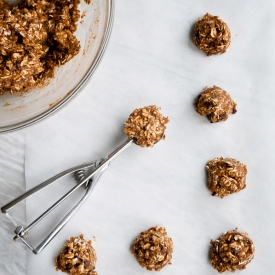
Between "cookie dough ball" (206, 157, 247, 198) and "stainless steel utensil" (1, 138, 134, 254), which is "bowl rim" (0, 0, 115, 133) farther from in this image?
"cookie dough ball" (206, 157, 247, 198)

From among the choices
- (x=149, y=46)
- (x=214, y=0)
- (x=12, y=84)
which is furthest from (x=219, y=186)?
(x=12, y=84)

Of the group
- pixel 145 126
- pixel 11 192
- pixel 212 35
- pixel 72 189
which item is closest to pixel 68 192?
pixel 72 189

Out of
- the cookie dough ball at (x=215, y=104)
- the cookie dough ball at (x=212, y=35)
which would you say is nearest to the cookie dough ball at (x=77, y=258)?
the cookie dough ball at (x=215, y=104)

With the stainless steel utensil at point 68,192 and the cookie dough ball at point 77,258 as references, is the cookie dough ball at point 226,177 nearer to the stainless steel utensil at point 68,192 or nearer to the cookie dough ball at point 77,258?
the stainless steel utensil at point 68,192

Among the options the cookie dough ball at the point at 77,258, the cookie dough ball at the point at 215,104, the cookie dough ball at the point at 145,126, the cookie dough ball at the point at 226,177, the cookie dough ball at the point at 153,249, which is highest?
the cookie dough ball at the point at 215,104

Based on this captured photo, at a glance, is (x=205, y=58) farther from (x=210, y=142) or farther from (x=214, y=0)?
(x=210, y=142)

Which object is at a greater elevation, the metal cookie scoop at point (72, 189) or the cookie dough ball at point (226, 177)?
the cookie dough ball at point (226, 177)

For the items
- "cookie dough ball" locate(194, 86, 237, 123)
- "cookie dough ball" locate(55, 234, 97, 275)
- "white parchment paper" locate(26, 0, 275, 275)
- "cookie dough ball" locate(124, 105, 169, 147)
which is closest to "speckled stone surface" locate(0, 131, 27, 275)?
"white parchment paper" locate(26, 0, 275, 275)
